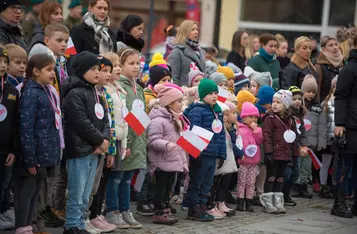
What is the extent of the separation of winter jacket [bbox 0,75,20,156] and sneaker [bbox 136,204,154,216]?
A: 2.71m

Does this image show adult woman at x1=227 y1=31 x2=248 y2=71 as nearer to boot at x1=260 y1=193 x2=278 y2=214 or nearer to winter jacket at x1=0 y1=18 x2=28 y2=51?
boot at x1=260 y1=193 x2=278 y2=214

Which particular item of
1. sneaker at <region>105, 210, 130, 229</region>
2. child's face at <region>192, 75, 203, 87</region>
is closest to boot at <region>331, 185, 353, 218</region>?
child's face at <region>192, 75, 203, 87</region>

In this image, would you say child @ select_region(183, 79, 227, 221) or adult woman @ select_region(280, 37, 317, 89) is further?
adult woman @ select_region(280, 37, 317, 89)

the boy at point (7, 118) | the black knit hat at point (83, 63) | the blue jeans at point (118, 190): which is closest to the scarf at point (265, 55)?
the blue jeans at point (118, 190)

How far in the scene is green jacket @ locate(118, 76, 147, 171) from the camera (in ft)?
34.3

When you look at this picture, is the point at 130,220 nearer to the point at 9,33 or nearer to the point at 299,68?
the point at 9,33

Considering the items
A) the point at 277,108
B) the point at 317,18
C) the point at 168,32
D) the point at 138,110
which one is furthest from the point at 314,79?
the point at 317,18

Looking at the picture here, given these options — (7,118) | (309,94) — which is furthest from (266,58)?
(7,118)

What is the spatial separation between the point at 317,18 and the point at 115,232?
19956mm

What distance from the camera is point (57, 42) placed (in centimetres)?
1030

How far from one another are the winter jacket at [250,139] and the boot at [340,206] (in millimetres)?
1165

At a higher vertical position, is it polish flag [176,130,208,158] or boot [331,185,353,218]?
polish flag [176,130,208,158]

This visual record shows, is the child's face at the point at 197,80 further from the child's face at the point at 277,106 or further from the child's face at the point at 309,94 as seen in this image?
the child's face at the point at 309,94

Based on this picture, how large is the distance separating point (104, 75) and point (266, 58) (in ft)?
19.6
